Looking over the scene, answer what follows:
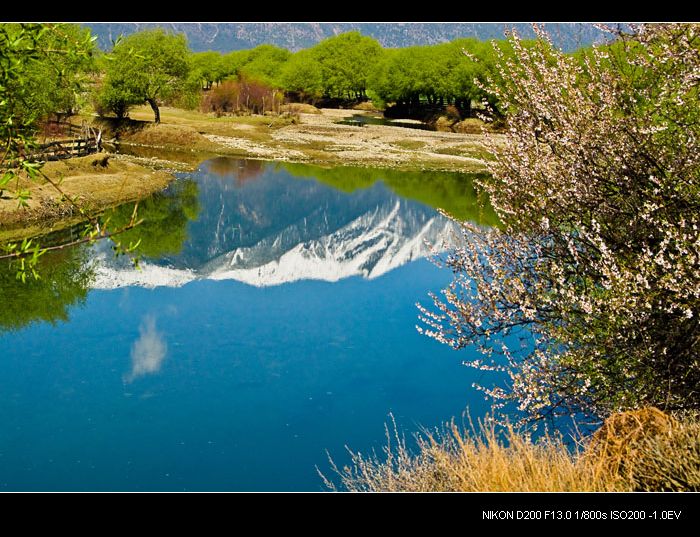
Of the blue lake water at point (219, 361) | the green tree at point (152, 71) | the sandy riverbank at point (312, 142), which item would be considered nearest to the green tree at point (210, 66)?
the sandy riverbank at point (312, 142)

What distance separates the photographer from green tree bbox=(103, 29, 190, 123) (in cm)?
6425

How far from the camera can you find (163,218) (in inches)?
1328

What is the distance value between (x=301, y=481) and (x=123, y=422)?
14.5 feet

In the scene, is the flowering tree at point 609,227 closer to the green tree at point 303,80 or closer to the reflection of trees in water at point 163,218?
the reflection of trees in water at point 163,218

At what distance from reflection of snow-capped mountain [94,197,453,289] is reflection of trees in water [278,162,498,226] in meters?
3.39

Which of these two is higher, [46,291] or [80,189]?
[80,189]

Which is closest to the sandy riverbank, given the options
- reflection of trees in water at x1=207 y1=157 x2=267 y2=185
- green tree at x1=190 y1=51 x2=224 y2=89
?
reflection of trees in water at x1=207 y1=157 x2=267 y2=185

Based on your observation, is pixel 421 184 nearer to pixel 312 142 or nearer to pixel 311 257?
pixel 311 257

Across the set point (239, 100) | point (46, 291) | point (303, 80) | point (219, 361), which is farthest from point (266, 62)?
point (219, 361)

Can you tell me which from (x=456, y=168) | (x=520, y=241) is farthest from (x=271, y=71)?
(x=520, y=241)

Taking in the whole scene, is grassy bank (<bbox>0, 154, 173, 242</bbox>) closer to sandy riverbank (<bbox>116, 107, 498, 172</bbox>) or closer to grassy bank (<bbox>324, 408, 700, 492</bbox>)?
sandy riverbank (<bbox>116, 107, 498, 172</bbox>)

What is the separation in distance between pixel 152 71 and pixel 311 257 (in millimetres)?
46142

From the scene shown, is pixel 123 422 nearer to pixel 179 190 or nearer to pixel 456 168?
pixel 179 190
